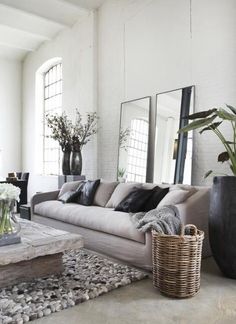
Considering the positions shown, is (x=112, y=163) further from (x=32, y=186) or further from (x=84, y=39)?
(x=32, y=186)

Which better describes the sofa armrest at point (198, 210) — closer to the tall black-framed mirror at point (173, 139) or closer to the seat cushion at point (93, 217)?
the seat cushion at point (93, 217)

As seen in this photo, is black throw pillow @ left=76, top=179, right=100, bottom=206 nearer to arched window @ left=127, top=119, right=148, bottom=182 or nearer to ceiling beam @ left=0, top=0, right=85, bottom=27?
arched window @ left=127, top=119, right=148, bottom=182

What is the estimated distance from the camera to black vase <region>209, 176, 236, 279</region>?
2.85m

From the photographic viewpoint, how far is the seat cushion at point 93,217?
3.28 meters

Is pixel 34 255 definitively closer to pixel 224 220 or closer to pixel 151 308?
pixel 151 308

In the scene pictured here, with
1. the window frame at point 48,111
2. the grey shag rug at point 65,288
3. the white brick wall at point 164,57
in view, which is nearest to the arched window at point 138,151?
the white brick wall at point 164,57

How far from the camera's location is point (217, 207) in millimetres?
2977

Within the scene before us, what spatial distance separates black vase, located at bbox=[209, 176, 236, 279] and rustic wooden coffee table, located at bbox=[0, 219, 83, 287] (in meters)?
1.28

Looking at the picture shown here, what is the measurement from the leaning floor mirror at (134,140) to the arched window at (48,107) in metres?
2.80

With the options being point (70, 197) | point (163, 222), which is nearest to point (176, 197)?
point (163, 222)

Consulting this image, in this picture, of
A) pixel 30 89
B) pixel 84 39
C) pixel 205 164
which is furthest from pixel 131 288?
pixel 30 89

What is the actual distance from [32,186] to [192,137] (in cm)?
544

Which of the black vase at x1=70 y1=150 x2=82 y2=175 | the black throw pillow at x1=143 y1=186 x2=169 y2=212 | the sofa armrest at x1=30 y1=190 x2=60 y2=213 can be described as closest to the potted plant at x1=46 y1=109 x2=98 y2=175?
the black vase at x1=70 y1=150 x2=82 y2=175

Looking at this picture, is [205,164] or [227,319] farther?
[205,164]
